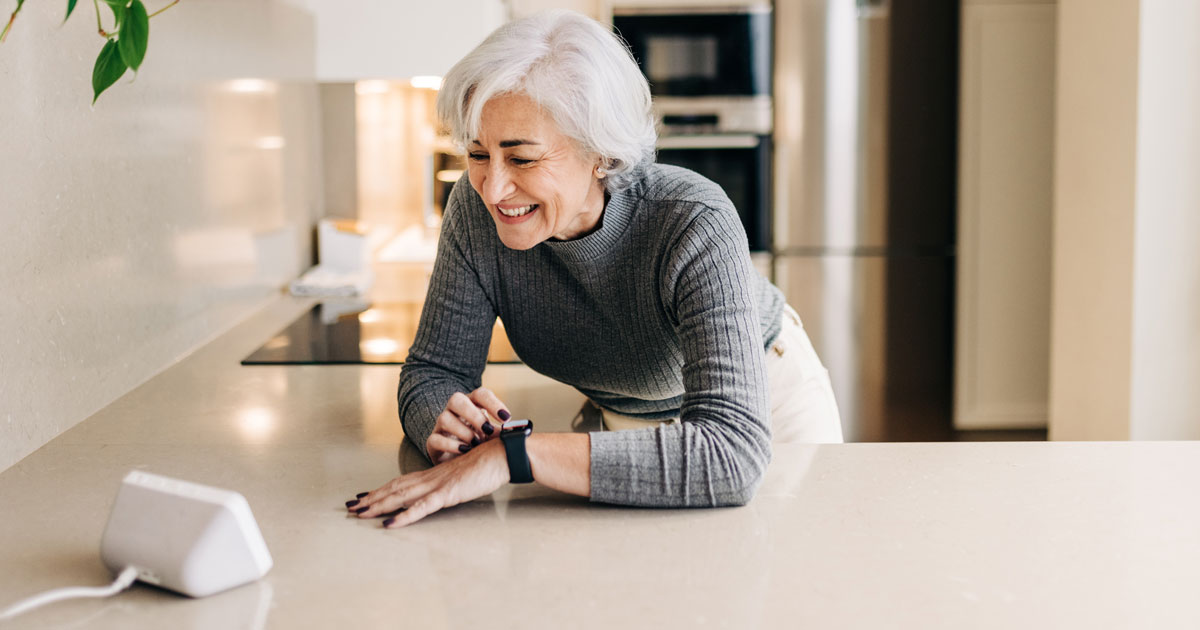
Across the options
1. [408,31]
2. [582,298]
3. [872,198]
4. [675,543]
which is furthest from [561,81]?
[872,198]

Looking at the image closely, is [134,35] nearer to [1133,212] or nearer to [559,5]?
[1133,212]

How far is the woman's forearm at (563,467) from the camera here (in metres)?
1.05

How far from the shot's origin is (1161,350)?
9.22 ft

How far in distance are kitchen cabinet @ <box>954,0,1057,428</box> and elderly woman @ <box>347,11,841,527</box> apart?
2271 mm

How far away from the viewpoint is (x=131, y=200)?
1.59 meters

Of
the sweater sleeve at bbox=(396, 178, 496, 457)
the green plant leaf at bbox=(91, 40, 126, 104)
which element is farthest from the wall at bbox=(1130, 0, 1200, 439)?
the green plant leaf at bbox=(91, 40, 126, 104)

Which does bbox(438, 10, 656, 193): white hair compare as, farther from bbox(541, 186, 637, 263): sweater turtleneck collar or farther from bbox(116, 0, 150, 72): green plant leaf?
bbox(116, 0, 150, 72): green plant leaf

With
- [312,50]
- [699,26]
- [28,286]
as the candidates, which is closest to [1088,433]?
[699,26]

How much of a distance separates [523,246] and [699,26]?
2320mm

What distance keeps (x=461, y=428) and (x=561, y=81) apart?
15.5 inches

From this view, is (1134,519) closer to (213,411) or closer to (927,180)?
(213,411)

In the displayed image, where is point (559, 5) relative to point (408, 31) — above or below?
above

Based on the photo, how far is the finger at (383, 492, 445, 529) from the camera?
101 cm

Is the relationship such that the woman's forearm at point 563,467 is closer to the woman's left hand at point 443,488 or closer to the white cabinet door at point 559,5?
the woman's left hand at point 443,488
